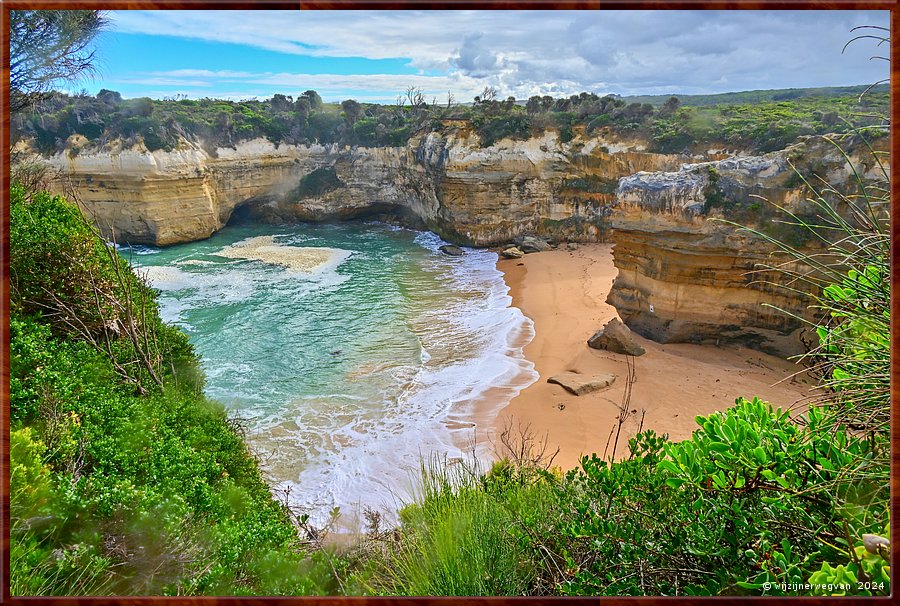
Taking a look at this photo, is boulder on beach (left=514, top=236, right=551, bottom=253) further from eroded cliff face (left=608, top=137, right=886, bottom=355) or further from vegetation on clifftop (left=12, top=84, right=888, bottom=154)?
eroded cliff face (left=608, top=137, right=886, bottom=355)

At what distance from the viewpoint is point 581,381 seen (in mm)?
10258

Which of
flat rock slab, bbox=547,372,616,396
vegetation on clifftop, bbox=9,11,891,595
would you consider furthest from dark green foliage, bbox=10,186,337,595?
flat rock slab, bbox=547,372,616,396

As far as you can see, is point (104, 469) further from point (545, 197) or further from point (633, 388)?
point (545, 197)

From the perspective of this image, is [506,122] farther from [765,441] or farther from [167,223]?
[765,441]

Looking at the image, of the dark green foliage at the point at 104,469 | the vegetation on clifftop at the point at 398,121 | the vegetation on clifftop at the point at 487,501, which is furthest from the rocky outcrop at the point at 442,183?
the vegetation on clifftop at the point at 487,501

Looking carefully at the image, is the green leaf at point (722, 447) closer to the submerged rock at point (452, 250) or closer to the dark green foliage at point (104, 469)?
the dark green foliage at point (104, 469)

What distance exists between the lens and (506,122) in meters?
22.6

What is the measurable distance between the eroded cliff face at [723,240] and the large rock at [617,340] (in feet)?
2.33

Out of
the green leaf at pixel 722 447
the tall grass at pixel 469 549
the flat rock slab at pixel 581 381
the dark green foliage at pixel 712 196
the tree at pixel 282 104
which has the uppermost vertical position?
the tree at pixel 282 104

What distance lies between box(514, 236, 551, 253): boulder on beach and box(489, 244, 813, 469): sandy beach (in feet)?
26.4

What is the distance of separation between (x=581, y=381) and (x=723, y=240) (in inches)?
144

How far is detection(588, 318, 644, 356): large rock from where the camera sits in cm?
1131

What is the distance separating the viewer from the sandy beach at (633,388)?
28.3 feet

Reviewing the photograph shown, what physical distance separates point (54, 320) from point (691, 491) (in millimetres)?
5668
